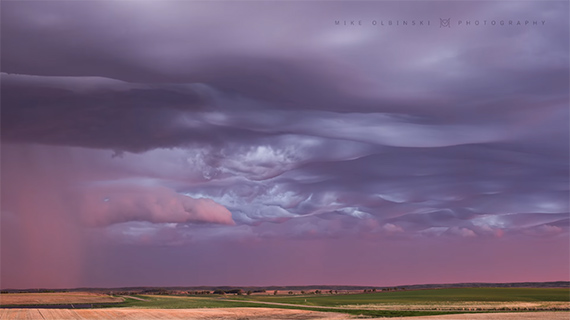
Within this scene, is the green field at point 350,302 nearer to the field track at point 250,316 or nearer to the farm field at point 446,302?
the farm field at point 446,302

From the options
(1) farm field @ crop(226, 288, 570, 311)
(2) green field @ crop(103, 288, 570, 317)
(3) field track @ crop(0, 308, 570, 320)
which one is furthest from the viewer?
(1) farm field @ crop(226, 288, 570, 311)

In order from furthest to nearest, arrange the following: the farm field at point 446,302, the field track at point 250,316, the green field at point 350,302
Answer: the farm field at point 446,302 → the green field at point 350,302 → the field track at point 250,316

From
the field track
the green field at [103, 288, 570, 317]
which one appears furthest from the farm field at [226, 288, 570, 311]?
the field track

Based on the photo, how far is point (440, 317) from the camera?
79938 millimetres

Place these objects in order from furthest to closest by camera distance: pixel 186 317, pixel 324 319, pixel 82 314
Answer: pixel 82 314, pixel 186 317, pixel 324 319

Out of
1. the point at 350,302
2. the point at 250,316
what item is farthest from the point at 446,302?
the point at 250,316

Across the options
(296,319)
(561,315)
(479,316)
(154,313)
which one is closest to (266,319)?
(296,319)

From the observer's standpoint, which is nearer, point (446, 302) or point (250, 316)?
point (250, 316)

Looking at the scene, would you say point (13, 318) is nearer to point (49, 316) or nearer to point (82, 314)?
point (49, 316)

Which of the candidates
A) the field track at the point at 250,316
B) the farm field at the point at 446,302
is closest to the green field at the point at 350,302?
the farm field at the point at 446,302

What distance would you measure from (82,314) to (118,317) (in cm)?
1069

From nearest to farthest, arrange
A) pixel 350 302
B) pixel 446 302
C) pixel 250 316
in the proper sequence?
pixel 250 316, pixel 446 302, pixel 350 302

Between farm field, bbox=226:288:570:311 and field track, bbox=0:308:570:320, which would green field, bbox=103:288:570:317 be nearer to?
farm field, bbox=226:288:570:311

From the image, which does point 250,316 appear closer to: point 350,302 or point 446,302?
point 350,302
